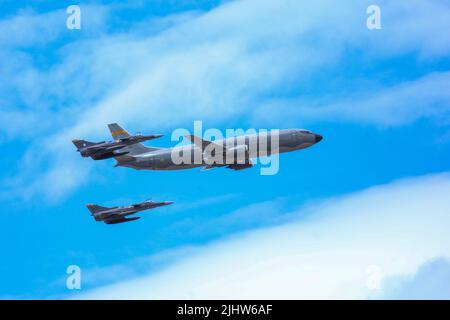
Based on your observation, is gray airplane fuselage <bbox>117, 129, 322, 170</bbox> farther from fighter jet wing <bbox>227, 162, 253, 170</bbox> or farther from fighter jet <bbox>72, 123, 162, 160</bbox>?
fighter jet <bbox>72, 123, 162, 160</bbox>

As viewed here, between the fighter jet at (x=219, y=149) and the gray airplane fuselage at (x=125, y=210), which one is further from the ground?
the fighter jet at (x=219, y=149)

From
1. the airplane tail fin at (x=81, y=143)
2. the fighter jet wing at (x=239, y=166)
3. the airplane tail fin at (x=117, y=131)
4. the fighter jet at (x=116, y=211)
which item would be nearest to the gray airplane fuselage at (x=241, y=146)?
the airplane tail fin at (x=117, y=131)

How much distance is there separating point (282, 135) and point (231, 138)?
923 cm

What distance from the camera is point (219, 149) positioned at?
589ft

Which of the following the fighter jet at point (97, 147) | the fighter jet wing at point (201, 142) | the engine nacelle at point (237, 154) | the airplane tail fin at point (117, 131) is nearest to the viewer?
the fighter jet at point (97, 147)

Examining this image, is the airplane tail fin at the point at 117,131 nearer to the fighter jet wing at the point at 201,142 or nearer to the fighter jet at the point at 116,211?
the fighter jet wing at the point at 201,142

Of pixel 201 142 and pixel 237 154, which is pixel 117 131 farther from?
pixel 237 154

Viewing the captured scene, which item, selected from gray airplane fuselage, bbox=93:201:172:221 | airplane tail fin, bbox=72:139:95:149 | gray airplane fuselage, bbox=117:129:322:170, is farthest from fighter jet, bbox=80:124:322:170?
gray airplane fuselage, bbox=93:201:172:221

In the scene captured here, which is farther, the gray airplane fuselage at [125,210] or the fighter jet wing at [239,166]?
the fighter jet wing at [239,166]

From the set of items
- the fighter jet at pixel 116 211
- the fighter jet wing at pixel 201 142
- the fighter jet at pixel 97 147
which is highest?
the fighter jet wing at pixel 201 142

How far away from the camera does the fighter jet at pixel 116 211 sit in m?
172

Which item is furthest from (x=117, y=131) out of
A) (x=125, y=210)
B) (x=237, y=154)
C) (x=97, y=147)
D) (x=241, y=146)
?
(x=241, y=146)

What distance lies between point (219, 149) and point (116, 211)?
2160 centimetres
